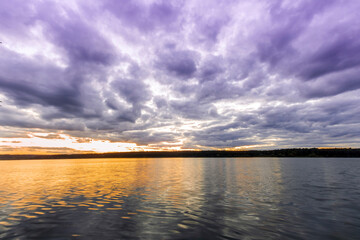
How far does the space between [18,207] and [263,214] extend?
24387mm

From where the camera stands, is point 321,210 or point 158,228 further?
point 321,210

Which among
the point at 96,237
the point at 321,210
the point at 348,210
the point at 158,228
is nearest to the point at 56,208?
the point at 96,237

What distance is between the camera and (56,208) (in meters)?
20.6

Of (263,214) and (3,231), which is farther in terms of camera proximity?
(263,214)

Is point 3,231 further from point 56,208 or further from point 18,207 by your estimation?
point 18,207

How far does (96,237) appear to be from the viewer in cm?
1303

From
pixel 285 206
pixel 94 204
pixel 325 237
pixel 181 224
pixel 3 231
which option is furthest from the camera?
pixel 94 204

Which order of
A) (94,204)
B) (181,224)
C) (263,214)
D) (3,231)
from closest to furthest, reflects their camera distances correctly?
1. (3,231)
2. (181,224)
3. (263,214)
4. (94,204)

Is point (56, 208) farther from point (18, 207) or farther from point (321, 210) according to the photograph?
point (321, 210)

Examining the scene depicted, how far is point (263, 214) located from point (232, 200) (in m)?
5.84

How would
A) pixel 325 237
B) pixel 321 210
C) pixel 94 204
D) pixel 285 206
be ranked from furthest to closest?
pixel 94 204
pixel 285 206
pixel 321 210
pixel 325 237

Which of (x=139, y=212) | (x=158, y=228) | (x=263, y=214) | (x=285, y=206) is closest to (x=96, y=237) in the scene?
(x=158, y=228)

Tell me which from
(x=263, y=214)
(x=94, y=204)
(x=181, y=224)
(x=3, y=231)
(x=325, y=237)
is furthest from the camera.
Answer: (x=94, y=204)

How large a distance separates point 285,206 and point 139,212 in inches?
575
